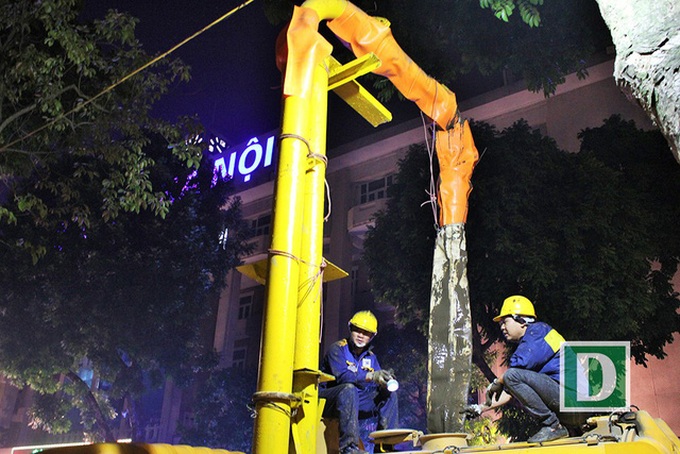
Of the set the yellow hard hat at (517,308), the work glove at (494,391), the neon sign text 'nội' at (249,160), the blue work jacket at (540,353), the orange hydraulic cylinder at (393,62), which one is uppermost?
the neon sign text 'nội' at (249,160)

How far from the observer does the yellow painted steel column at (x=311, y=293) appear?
3.87m

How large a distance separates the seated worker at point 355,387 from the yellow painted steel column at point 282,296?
1800 millimetres

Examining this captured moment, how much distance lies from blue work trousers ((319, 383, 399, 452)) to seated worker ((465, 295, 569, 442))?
2.59 ft

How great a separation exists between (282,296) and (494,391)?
2.80 m

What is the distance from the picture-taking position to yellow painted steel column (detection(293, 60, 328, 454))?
3867 millimetres

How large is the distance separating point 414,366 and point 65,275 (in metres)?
11.5

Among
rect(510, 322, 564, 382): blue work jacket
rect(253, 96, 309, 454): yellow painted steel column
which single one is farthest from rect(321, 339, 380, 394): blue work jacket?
rect(253, 96, 309, 454): yellow painted steel column

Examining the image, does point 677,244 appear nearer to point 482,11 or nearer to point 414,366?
point 482,11

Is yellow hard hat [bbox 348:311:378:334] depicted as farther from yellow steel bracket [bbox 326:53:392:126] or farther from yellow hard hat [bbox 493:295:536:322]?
yellow steel bracket [bbox 326:53:392:126]

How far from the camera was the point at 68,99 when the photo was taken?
988 centimetres

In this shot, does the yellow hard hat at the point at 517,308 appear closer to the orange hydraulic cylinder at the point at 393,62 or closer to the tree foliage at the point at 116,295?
the orange hydraulic cylinder at the point at 393,62

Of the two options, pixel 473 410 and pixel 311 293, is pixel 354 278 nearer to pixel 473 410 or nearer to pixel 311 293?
pixel 473 410

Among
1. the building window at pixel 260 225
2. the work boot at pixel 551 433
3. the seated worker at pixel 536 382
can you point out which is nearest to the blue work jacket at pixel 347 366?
the seated worker at pixel 536 382

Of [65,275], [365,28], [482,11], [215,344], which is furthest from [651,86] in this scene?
[215,344]
